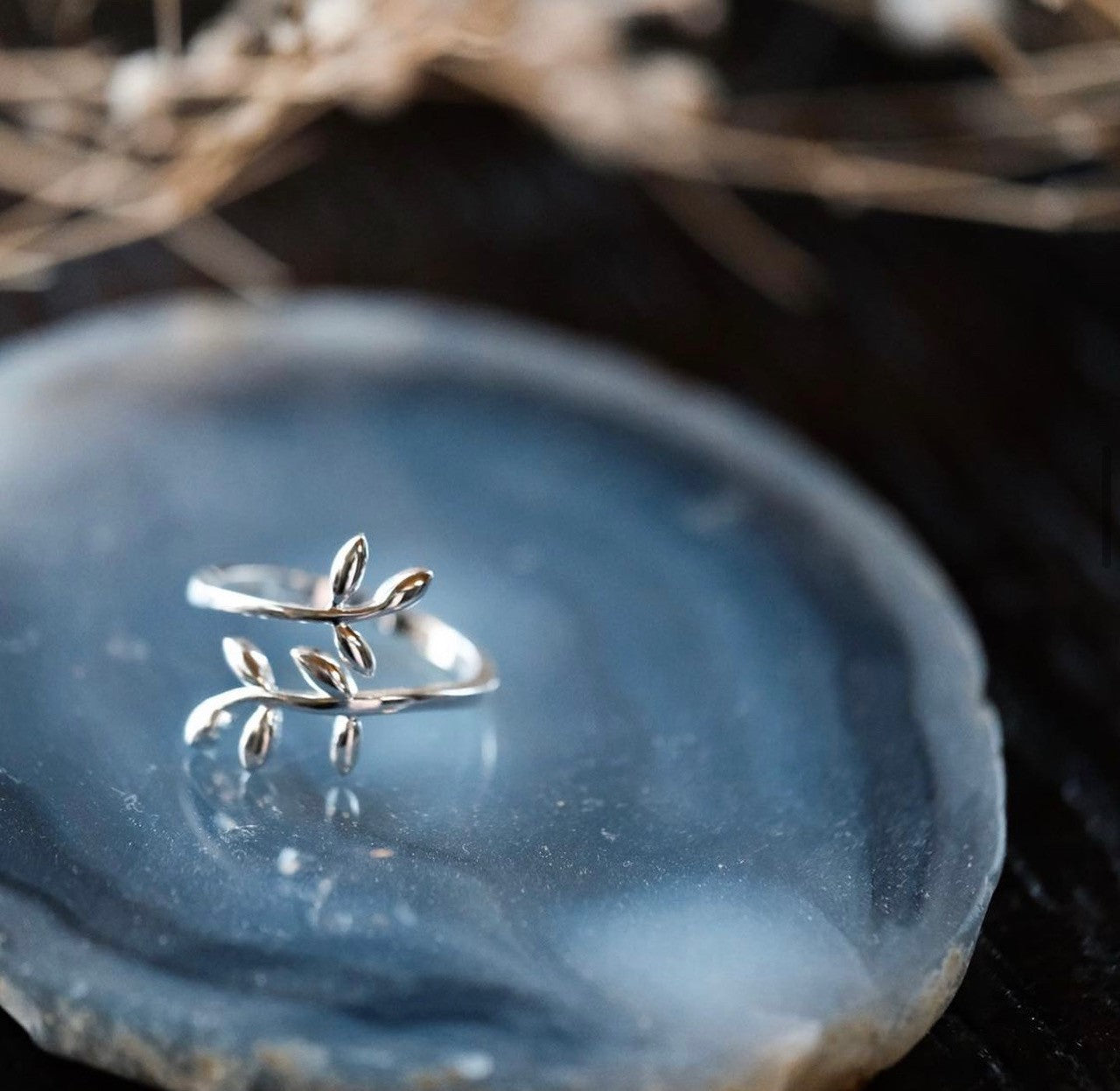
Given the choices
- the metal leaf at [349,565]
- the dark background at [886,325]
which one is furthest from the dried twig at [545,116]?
the metal leaf at [349,565]

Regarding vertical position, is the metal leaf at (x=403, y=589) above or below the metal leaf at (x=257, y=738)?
above

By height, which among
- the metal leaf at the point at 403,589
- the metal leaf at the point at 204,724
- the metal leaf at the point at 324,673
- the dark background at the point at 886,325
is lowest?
the dark background at the point at 886,325

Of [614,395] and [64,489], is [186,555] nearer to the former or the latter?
[64,489]

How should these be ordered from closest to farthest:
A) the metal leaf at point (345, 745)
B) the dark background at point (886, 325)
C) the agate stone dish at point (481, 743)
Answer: the agate stone dish at point (481, 743)
the metal leaf at point (345, 745)
the dark background at point (886, 325)

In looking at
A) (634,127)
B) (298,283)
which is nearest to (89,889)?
(298,283)

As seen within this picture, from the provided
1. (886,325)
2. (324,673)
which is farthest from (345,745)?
(886,325)

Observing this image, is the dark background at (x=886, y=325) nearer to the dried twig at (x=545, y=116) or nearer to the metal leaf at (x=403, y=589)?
the dried twig at (x=545, y=116)

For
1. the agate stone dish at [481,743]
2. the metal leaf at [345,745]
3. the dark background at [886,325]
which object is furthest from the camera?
the dark background at [886,325]
